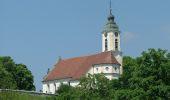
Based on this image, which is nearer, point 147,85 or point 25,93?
point 147,85

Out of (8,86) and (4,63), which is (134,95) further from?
(4,63)

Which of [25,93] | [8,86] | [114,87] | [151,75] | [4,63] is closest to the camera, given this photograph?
[8,86]

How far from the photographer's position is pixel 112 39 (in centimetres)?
10600

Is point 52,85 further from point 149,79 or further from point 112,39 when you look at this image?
point 149,79

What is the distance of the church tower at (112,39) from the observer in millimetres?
104875

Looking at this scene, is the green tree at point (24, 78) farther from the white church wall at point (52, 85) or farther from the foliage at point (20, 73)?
the white church wall at point (52, 85)

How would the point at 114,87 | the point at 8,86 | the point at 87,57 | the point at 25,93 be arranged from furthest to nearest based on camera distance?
1. the point at 87,57
2. the point at 25,93
3. the point at 114,87
4. the point at 8,86

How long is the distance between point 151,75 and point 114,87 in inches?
423

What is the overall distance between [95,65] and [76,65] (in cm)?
542

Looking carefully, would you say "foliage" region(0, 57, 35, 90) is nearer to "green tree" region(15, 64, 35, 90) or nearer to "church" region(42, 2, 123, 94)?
"green tree" region(15, 64, 35, 90)

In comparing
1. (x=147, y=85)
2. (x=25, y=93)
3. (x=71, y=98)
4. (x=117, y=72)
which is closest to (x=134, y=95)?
(x=147, y=85)

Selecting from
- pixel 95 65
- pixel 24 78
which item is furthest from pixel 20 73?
pixel 95 65

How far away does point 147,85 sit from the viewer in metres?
50.7

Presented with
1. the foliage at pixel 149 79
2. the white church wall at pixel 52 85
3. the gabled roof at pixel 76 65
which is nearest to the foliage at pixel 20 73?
the white church wall at pixel 52 85
